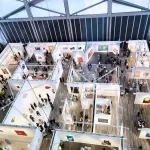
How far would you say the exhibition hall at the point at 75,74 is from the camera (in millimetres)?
17062

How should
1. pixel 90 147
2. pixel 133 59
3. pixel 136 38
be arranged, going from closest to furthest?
pixel 90 147 < pixel 133 59 < pixel 136 38

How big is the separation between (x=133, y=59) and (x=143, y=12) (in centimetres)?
579

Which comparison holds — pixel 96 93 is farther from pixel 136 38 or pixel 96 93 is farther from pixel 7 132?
pixel 136 38

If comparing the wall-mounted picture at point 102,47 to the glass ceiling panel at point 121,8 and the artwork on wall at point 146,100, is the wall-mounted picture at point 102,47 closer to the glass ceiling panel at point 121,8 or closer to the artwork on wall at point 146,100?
the glass ceiling panel at point 121,8

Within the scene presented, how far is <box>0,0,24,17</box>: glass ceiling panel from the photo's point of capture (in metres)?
23.9

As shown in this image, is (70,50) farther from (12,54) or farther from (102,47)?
(12,54)

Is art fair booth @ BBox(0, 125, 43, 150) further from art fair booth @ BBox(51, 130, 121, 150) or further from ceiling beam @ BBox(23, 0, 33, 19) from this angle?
ceiling beam @ BBox(23, 0, 33, 19)

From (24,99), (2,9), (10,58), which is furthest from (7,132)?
(2,9)

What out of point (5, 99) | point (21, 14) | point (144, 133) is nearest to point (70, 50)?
point (21, 14)

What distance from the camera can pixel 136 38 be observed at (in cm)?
2581

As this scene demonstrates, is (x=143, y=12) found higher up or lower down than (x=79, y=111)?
higher up

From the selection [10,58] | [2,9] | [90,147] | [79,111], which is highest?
[2,9]

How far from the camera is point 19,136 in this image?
17406 millimetres

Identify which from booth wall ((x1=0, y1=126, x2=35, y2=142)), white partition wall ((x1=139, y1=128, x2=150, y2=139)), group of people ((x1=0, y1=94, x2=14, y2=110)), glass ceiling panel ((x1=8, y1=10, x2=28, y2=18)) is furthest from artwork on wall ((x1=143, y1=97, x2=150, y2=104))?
glass ceiling panel ((x1=8, y1=10, x2=28, y2=18))
